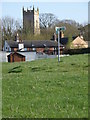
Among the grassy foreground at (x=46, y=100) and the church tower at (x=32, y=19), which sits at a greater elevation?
the church tower at (x=32, y=19)

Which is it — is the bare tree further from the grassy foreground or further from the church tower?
the grassy foreground

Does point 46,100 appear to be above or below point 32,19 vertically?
below

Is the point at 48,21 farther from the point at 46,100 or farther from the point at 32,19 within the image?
the point at 46,100

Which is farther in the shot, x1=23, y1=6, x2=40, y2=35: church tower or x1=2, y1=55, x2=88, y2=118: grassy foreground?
x1=23, y1=6, x2=40, y2=35: church tower

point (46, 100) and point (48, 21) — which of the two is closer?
point (46, 100)

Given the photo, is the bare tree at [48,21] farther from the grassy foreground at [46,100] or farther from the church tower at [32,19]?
the grassy foreground at [46,100]

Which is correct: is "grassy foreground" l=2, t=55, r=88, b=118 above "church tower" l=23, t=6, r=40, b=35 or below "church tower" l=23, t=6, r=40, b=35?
below

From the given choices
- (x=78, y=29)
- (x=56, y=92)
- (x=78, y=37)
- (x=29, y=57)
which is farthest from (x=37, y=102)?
(x=78, y=29)

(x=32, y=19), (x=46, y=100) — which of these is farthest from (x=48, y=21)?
(x=46, y=100)

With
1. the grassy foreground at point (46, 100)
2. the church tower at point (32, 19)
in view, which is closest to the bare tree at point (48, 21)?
the church tower at point (32, 19)

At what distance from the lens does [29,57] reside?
58125mm

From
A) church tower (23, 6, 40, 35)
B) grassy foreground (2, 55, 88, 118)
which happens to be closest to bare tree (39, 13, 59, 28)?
church tower (23, 6, 40, 35)

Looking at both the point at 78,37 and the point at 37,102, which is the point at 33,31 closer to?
the point at 78,37

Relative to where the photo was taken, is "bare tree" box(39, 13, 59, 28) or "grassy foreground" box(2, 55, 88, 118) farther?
"bare tree" box(39, 13, 59, 28)
